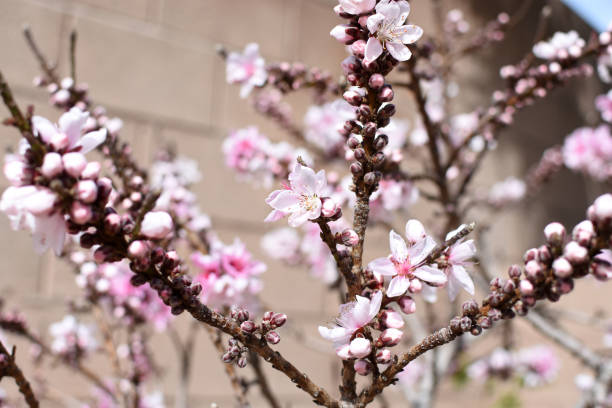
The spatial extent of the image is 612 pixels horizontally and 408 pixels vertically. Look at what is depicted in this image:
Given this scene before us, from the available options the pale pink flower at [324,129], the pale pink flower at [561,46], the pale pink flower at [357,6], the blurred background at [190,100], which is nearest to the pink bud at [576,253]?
the pale pink flower at [357,6]

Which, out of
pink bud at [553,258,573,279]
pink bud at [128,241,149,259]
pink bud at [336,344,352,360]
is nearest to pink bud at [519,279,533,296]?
pink bud at [553,258,573,279]

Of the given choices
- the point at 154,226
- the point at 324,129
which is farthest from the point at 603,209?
the point at 324,129

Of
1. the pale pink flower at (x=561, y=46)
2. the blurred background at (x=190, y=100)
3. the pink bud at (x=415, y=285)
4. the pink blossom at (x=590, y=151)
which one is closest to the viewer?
the pink bud at (x=415, y=285)

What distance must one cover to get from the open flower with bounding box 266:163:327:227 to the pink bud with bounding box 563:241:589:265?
0.15 metres

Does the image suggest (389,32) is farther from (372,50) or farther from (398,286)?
(398,286)

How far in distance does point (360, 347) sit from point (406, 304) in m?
0.05

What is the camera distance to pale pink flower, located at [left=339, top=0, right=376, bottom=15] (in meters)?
0.32

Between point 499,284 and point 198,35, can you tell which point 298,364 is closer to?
point 198,35

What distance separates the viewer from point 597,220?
26cm

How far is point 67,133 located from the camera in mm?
267

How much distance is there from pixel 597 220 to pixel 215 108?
4.42 ft

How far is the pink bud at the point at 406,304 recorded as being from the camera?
1.09 feet

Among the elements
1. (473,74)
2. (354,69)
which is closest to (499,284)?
(354,69)

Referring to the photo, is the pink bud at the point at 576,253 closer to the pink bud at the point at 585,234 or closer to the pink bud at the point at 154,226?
the pink bud at the point at 585,234
